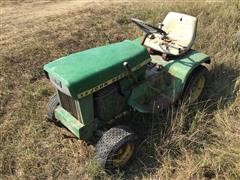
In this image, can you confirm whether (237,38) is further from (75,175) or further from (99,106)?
(75,175)

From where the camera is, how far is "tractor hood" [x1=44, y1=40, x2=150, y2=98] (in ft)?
12.0

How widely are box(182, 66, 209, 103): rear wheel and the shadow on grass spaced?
5.1 inches

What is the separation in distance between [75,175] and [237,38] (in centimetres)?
385

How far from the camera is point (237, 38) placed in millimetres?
6301

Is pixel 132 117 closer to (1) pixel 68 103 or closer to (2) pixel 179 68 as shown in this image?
(2) pixel 179 68

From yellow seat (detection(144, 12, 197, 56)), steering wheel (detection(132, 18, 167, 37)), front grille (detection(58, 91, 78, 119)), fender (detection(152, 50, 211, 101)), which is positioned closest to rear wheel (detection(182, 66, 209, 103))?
fender (detection(152, 50, 211, 101))

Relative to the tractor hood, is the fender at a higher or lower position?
lower

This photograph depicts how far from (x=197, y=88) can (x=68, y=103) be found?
6.64 feet

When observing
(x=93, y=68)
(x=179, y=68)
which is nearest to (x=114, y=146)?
(x=93, y=68)

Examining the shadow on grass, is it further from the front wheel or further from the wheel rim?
the front wheel

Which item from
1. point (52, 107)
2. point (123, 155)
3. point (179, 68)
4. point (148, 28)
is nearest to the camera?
point (123, 155)

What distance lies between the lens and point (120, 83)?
4168 millimetres

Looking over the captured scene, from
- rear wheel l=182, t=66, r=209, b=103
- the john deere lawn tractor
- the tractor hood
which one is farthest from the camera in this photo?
rear wheel l=182, t=66, r=209, b=103

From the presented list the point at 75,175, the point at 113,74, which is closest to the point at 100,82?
the point at 113,74
